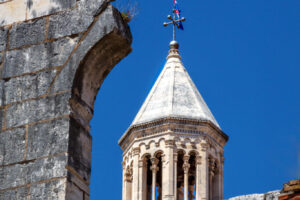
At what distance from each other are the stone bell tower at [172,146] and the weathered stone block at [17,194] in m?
30.8

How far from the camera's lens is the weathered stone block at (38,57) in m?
8.72

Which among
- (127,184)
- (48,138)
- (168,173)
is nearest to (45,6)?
(48,138)

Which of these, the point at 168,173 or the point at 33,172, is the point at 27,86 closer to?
the point at 33,172

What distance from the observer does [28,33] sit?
8.96m

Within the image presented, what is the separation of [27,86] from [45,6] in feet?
2.31

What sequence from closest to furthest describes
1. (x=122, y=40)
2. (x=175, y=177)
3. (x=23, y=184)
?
(x=23, y=184) → (x=122, y=40) → (x=175, y=177)

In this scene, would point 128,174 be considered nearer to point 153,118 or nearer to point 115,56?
point 153,118

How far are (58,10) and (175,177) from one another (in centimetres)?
3073

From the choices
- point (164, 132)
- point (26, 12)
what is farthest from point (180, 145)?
point (26, 12)

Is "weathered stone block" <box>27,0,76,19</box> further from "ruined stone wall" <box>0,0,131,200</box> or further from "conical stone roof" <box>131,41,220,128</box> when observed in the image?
"conical stone roof" <box>131,41,220,128</box>

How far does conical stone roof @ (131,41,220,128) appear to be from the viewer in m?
39.8

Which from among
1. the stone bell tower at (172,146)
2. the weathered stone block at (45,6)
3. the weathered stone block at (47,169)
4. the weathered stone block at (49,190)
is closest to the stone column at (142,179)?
the stone bell tower at (172,146)

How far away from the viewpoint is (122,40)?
885 cm

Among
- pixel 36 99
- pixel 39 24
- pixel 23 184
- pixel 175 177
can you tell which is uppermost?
pixel 175 177
